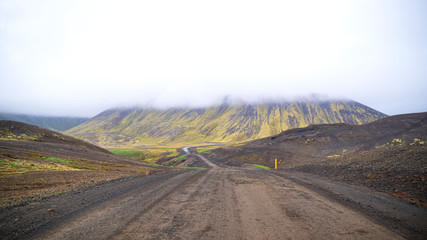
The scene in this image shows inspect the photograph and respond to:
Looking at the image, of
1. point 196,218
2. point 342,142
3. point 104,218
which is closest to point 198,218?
point 196,218

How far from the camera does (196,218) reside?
17.2 feet

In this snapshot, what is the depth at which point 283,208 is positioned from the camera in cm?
611

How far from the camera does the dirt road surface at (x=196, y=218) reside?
13.9ft

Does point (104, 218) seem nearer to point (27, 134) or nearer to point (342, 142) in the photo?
point (27, 134)

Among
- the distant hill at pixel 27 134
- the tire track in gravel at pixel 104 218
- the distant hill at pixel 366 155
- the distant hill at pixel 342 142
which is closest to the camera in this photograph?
the tire track in gravel at pixel 104 218

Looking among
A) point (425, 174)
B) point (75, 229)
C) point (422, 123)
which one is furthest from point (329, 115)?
point (75, 229)

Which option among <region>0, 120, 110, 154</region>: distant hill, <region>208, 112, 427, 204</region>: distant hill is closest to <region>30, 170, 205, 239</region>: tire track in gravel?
<region>208, 112, 427, 204</region>: distant hill

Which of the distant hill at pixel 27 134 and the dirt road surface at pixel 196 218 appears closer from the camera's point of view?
the dirt road surface at pixel 196 218

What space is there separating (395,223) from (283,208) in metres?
2.79

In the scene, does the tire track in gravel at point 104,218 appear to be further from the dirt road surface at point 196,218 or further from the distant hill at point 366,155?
the distant hill at point 366,155

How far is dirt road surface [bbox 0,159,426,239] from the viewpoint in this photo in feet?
13.9

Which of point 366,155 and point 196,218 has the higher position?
point 366,155

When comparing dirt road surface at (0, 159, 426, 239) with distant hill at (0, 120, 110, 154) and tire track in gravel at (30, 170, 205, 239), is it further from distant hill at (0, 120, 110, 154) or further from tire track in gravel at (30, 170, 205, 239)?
distant hill at (0, 120, 110, 154)

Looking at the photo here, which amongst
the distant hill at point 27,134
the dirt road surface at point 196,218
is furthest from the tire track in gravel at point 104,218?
the distant hill at point 27,134
